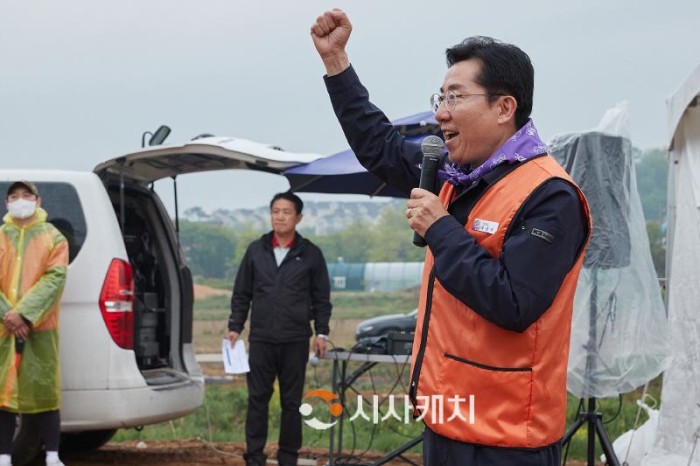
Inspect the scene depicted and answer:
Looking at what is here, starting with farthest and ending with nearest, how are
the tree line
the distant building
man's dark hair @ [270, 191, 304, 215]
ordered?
the tree line < the distant building < man's dark hair @ [270, 191, 304, 215]

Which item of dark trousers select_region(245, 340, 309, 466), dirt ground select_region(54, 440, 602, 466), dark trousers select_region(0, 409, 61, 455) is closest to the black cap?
dark trousers select_region(0, 409, 61, 455)

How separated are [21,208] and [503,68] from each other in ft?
14.7

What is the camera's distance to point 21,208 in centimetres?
662

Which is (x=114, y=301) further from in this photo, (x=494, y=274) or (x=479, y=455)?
(x=494, y=274)

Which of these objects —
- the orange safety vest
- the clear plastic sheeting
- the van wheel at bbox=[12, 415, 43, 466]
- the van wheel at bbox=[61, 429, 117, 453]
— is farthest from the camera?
the van wheel at bbox=[61, 429, 117, 453]

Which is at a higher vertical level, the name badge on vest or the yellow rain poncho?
the name badge on vest

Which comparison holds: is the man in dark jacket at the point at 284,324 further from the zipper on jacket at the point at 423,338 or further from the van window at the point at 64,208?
the zipper on jacket at the point at 423,338

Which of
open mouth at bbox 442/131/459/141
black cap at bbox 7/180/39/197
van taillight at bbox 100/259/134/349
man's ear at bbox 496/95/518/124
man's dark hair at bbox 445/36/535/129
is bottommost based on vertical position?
van taillight at bbox 100/259/134/349

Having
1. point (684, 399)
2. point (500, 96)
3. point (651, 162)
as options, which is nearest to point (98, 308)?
point (684, 399)

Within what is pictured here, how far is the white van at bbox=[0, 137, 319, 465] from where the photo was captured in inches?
263

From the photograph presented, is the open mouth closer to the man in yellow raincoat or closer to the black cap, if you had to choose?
the man in yellow raincoat

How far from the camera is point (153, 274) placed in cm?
777

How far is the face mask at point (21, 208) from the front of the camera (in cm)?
662

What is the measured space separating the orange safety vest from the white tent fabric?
12.4 feet
